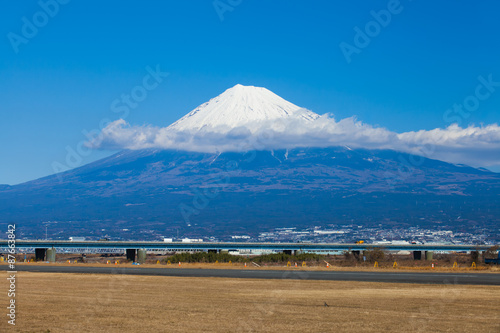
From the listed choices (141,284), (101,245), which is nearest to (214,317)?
(141,284)

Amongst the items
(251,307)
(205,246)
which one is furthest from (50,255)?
(251,307)

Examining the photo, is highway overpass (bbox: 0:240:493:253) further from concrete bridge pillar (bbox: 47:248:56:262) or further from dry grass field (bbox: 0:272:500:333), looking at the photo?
dry grass field (bbox: 0:272:500:333)

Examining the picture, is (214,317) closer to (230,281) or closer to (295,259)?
(230,281)

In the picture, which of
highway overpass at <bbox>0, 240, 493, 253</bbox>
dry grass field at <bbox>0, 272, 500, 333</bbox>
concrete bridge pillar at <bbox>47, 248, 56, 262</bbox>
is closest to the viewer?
dry grass field at <bbox>0, 272, 500, 333</bbox>

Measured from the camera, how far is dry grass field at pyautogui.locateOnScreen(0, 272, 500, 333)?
21812 millimetres

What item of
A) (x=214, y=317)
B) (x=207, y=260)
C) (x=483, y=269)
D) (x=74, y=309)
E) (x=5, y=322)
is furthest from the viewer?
(x=207, y=260)

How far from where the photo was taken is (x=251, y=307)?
87.6 feet

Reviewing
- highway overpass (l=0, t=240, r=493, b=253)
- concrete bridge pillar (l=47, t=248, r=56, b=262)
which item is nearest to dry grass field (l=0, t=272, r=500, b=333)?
concrete bridge pillar (l=47, t=248, r=56, b=262)

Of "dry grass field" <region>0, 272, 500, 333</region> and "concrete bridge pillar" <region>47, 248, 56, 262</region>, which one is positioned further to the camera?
"concrete bridge pillar" <region>47, 248, 56, 262</region>

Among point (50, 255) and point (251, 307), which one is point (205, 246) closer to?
point (50, 255)

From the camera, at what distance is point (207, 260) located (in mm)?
72688

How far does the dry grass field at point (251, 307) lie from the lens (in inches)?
859

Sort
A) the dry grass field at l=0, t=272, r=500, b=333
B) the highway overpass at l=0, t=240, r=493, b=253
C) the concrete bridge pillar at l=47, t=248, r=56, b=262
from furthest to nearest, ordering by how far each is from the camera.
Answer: the highway overpass at l=0, t=240, r=493, b=253, the concrete bridge pillar at l=47, t=248, r=56, b=262, the dry grass field at l=0, t=272, r=500, b=333

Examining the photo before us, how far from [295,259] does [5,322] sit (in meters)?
54.9
